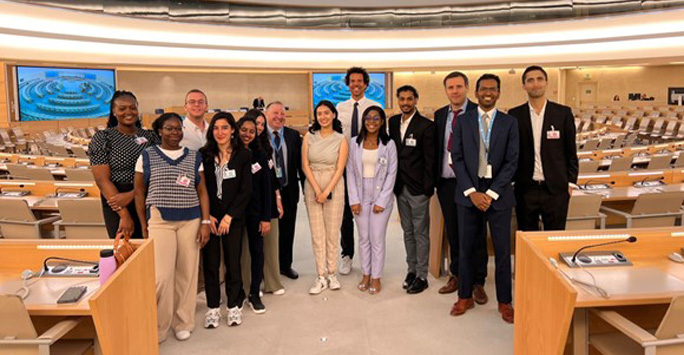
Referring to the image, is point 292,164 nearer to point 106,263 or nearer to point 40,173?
point 106,263

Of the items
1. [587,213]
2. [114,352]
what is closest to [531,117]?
[587,213]

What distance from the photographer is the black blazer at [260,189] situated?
4.12 meters

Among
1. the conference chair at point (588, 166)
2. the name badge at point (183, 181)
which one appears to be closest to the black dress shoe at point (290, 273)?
the name badge at point (183, 181)

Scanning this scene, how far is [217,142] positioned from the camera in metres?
3.90

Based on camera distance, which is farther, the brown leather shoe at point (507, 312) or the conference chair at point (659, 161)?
the conference chair at point (659, 161)

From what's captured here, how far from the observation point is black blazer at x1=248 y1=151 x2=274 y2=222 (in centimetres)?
412

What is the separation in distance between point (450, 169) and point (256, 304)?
1929 millimetres

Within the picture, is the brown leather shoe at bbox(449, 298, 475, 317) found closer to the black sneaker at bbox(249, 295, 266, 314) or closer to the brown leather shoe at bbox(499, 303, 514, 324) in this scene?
the brown leather shoe at bbox(499, 303, 514, 324)


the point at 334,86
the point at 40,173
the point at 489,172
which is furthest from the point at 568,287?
the point at 334,86

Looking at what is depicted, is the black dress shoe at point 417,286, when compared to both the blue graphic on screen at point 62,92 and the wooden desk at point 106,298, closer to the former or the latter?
the wooden desk at point 106,298

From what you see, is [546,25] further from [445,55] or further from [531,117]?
[531,117]

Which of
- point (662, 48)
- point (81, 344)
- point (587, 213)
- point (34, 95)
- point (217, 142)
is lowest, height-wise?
point (81, 344)

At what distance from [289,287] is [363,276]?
0.68 meters

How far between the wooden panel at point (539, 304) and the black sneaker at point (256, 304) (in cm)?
202
